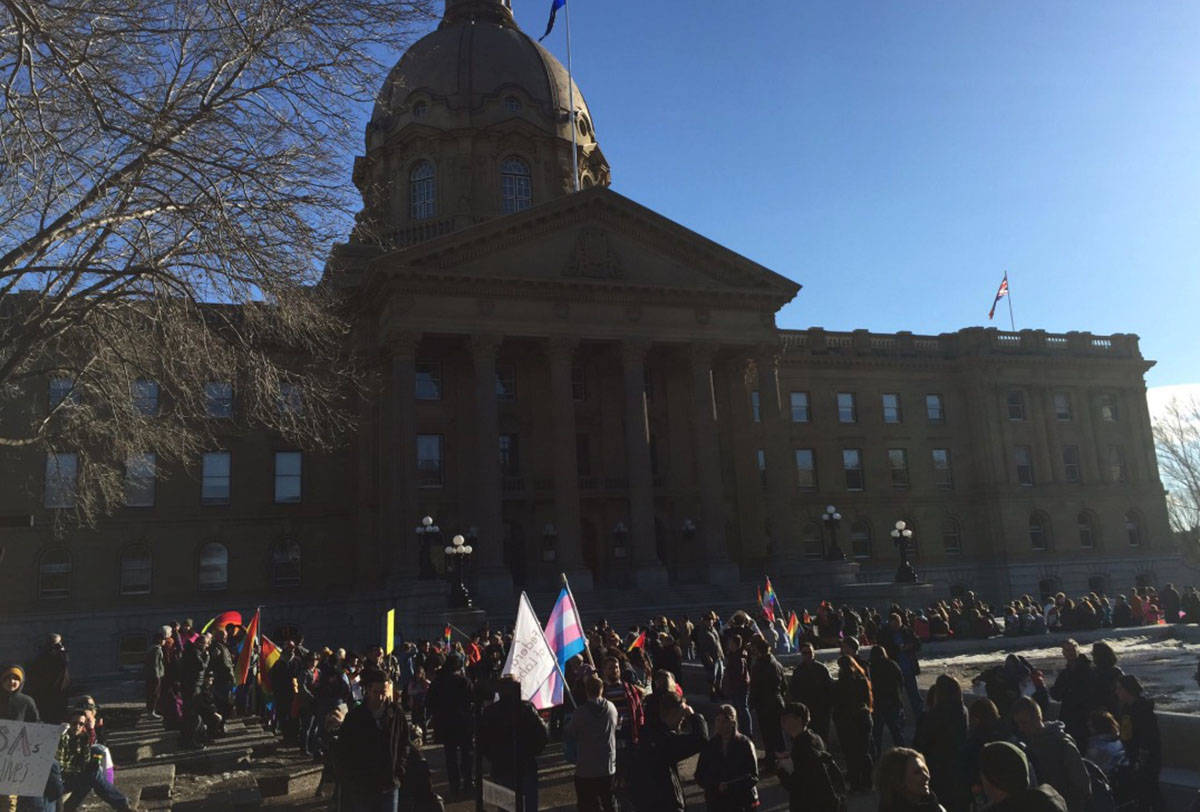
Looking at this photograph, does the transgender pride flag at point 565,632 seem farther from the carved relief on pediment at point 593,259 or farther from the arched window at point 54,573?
the arched window at point 54,573

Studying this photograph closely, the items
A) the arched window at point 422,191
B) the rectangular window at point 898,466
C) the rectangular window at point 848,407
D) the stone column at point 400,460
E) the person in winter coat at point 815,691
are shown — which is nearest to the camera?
the person in winter coat at point 815,691

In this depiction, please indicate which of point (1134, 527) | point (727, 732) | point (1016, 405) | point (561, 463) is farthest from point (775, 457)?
point (727, 732)

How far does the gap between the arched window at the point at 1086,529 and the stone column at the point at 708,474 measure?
29.2m

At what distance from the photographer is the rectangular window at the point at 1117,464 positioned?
59.8m

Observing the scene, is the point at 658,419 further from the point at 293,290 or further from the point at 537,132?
the point at 293,290

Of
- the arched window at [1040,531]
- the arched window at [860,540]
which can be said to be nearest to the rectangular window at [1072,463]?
the arched window at [1040,531]

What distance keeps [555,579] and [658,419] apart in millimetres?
10037

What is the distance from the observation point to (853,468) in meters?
54.9

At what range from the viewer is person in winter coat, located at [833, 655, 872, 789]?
447 inches

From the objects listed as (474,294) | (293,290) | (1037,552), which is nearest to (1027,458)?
(1037,552)

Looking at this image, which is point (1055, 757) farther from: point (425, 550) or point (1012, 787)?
point (425, 550)

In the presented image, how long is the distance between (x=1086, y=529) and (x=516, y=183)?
132 ft

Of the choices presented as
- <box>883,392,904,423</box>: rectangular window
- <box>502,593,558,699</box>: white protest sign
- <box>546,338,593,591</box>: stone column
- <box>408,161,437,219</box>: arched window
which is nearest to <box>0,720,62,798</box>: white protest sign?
<box>502,593,558,699</box>: white protest sign

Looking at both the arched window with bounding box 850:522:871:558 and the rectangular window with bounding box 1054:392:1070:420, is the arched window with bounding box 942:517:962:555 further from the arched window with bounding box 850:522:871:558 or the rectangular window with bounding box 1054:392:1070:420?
the rectangular window with bounding box 1054:392:1070:420
